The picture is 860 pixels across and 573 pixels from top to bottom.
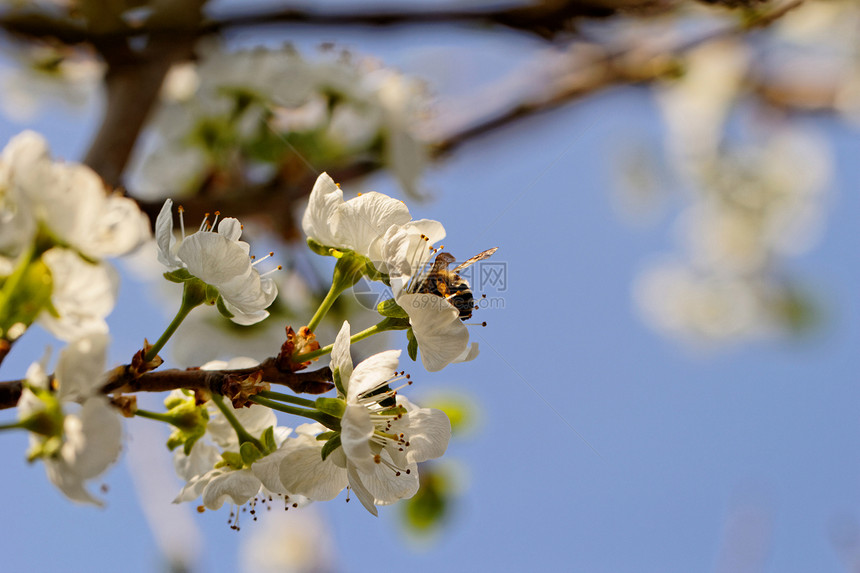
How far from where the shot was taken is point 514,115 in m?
1.83

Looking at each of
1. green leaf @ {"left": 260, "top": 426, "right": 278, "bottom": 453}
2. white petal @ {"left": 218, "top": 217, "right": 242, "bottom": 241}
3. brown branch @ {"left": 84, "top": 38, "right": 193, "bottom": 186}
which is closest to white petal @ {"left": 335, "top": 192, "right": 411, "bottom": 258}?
white petal @ {"left": 218, "top": 217, "right": 242, "bottom": 241}

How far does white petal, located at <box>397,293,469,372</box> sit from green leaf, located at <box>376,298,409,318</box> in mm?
18

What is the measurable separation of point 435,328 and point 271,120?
45.4 inches

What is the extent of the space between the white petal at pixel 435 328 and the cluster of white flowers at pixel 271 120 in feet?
2.84

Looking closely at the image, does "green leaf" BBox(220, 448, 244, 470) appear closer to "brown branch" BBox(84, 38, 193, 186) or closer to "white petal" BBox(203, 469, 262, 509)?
"white petal" BBox(203, 469, 262, 509)

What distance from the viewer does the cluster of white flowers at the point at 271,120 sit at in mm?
1518

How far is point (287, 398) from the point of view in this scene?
25.3 inches

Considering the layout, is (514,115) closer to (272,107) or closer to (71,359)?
(272,107)

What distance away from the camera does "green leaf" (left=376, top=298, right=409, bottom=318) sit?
2.15 ft

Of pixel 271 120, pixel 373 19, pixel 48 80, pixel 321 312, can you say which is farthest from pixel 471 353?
pixel 48 80

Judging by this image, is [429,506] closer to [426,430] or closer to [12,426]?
[426,430]

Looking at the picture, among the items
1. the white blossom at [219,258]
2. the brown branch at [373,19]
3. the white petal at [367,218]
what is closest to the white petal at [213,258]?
the white blossom at [219,258]

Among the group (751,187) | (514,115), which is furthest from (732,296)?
(514,115)

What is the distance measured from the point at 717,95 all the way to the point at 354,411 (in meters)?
3.15
